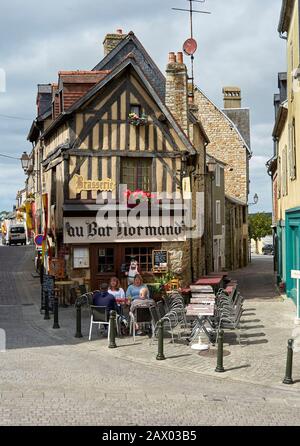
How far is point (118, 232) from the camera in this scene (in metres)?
16.5

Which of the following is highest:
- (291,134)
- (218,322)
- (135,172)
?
(291,134)

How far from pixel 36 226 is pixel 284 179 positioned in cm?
1114

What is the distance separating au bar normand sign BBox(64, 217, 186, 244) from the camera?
16.3 m

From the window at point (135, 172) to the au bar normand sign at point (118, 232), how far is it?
1069 mm

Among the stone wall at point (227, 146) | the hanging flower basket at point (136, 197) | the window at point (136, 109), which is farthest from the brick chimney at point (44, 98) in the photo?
the stone wall at point (227, 146)

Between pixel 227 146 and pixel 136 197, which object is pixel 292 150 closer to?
pixel 136 197

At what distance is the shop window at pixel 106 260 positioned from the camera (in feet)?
54.2

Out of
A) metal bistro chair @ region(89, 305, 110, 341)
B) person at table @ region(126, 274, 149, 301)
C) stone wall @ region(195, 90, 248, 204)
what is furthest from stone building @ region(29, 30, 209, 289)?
stone wall @ region(195, 90, 248, 204)

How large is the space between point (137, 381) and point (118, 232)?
830 centimetres

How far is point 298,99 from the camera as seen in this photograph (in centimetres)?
1470

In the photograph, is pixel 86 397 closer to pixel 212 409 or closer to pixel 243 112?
pixel 212 409

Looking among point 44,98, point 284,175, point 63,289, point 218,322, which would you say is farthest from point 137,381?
point 44,98

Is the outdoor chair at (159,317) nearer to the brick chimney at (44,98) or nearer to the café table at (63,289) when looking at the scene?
the café table at (63,289)
